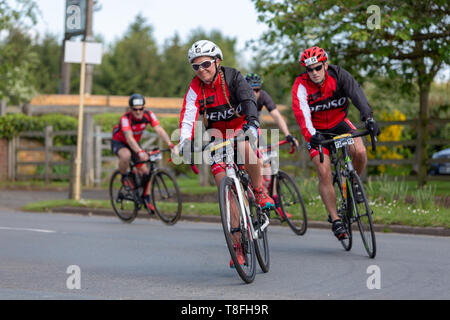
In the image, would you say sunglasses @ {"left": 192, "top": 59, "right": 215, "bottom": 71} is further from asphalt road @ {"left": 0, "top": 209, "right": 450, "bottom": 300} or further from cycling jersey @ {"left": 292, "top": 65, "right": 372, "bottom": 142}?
asphalt road @ {"left": 0, "top": 209, "right": 450, "bottom": 300}

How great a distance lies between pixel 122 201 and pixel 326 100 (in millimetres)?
5779

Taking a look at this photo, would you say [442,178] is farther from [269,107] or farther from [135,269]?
[135,269]

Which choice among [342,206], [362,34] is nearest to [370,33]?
[362,34]

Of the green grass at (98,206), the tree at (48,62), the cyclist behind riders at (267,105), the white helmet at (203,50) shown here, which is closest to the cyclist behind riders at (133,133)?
the green grass at (98,206)

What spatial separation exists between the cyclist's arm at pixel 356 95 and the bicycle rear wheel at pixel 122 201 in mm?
5330

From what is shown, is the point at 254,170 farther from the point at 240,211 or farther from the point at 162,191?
the point at 162,191

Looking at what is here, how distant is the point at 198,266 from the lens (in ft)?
24.9

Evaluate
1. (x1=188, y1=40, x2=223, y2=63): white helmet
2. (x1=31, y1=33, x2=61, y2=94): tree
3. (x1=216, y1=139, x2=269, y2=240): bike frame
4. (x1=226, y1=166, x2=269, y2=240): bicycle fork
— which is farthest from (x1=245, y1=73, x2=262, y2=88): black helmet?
(x1=31, y1=33, x2=61, y2=94): tree

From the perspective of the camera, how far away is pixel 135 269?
291 inches

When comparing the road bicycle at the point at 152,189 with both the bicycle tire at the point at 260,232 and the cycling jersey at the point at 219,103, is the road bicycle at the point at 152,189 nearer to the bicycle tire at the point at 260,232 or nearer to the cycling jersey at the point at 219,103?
the cycling jersey at the point at 219,103

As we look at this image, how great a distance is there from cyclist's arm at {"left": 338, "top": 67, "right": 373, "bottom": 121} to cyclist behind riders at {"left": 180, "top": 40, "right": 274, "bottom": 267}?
1.45 m

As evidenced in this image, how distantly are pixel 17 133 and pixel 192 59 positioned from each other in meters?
18.5

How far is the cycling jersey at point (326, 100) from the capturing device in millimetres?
8047
